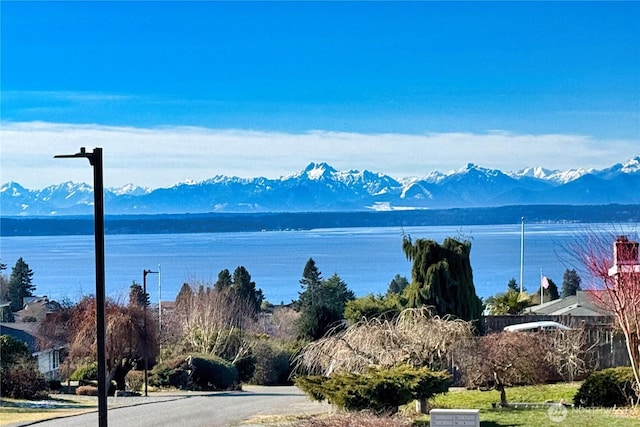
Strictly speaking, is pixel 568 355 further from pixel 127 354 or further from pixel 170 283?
pixel 170 283

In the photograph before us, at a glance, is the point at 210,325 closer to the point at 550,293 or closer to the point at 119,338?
the point at 119,338

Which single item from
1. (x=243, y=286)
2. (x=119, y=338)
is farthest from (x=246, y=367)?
(x=243, y=286)

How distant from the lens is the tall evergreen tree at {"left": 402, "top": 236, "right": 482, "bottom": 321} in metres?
28.1

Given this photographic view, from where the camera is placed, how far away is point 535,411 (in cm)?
1939

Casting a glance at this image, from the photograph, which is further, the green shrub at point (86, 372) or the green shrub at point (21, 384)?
the green shrub at point (86, 372)

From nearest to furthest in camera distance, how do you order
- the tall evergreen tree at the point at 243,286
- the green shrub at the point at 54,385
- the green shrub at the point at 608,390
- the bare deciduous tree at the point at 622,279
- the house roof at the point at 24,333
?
the bare deciduous tree at the point at 622,279 → the green shrub at the point at 608,390 → the green shrub at the point at 54,385 → the house roof at the point at 24,333 → the tall evergreen tree at the point at 243,286

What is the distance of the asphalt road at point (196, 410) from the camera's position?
20.7m

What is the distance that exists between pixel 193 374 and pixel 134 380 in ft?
7.62

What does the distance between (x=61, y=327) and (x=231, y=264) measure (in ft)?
412

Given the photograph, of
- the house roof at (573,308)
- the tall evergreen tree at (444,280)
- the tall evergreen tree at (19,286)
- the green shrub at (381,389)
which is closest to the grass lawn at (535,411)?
the green shrub at (381,389)

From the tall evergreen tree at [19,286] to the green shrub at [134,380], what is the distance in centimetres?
3721

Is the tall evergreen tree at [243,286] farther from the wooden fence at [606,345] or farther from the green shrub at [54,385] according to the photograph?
the wooden fence at [606,345]

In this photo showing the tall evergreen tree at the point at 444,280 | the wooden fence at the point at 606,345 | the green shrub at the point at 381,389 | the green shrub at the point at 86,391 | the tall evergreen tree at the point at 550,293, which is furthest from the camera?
the tall evergreen tree at the point at 550,293

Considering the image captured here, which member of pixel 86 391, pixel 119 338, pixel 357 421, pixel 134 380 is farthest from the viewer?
pixel 134 380
